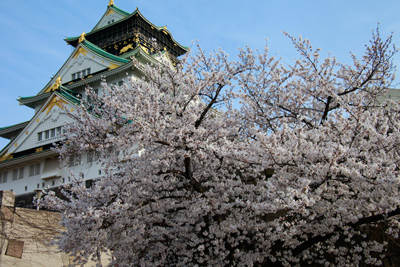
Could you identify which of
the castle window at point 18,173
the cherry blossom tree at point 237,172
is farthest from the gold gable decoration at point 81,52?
the cherry blossom tree at point 237,172

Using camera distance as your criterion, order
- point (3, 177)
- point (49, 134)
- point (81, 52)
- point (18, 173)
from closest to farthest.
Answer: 1. point (49, 134)
2. point (18, 173)
3. point (3, 177)
4. point (81, 52)

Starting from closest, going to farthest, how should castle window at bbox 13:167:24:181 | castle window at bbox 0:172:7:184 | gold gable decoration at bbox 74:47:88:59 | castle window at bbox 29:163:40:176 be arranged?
castle window at bbox 29:163:40:176
castle window at bbox 13:167:24:181
castle window at bbox 0:172:7:184
gold gable decoration at bbox 74:47:88:59

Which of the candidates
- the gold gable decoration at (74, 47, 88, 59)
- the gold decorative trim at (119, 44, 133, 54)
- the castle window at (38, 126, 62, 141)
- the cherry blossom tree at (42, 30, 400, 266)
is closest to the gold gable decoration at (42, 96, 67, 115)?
the castle window at (38, 126, 62, 141)

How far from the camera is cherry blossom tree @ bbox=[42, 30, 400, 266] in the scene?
7305mm

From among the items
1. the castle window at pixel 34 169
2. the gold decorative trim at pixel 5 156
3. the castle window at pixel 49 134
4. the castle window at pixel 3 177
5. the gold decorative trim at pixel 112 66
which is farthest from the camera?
the gold decorative trim at pixel 112 66

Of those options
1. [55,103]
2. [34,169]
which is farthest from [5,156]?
[55,103]

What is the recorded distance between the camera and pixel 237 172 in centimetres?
1033

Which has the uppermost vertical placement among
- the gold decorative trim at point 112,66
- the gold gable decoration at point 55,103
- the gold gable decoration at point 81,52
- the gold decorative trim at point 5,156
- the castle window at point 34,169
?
the gold gable decoration at point 81,52

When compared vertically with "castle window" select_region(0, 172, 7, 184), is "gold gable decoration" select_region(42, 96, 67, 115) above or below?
above

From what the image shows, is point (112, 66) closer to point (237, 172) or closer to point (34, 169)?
point (34, 169)

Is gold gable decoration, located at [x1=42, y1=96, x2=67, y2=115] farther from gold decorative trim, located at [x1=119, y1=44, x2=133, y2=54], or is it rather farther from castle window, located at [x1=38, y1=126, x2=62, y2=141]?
gold decorative trim, located at [x1=119, y1=44, x2=133, y2=54]

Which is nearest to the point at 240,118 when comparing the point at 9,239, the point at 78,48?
the point at 9,239

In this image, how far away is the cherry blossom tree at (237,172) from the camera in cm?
730

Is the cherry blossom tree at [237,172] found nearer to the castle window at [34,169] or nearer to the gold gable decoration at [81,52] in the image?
the castle window at [34,169]
